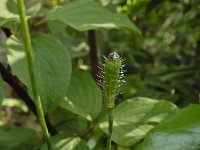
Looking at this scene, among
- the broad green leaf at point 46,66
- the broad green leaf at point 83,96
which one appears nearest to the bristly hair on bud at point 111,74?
the broad green leaf at point 46,66

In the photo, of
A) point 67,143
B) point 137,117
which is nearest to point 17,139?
point 67,143

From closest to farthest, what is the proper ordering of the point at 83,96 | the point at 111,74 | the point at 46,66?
the point at 111,74 → the point at 46,66 → the point at 83,96

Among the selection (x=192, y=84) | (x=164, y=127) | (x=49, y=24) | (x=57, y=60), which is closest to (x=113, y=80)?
(x=164, y=127)

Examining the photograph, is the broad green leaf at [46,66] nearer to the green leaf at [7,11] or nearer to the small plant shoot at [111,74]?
the green leaf at [7,11]

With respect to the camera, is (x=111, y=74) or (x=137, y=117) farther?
(x=137, y=117)

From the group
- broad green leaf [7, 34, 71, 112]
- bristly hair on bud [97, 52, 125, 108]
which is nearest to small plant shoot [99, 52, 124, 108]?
bristly hair on bud [97, 52, 125, 108]

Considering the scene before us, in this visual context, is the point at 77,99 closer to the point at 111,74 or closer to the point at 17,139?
the point at 17,139
